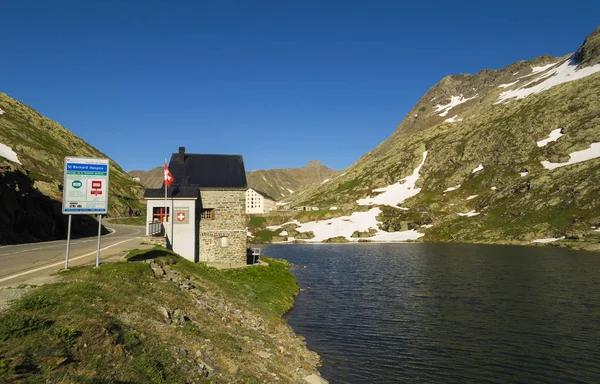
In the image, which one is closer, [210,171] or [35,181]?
[210,171]

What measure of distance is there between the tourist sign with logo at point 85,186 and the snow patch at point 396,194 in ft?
526

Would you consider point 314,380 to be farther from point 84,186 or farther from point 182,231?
point 182,231

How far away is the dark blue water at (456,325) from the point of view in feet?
71.0

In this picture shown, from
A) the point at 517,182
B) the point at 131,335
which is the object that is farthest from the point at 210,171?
the point at 517,182

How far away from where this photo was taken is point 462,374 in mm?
21062

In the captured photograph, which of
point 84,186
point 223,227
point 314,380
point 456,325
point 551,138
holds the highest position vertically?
point 551,138

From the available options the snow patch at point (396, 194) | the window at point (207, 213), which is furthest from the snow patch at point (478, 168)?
the window at point (207, 213)

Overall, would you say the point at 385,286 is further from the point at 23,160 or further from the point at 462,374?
the point at 23,160

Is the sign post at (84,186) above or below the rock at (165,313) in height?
above

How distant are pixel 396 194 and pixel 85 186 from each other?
582 ft

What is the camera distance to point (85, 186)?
A: 22.1m

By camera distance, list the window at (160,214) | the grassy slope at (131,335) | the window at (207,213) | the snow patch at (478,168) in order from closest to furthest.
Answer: the grassy slope at (131,335) < the window at (160,214) < the window at (207,213) < the snow patch at (478,168)

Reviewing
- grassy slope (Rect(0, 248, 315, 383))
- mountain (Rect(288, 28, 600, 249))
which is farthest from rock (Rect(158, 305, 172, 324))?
mountain (Rect(288, 28, 600, 249))

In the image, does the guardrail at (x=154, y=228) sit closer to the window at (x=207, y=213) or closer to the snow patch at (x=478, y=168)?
the window at (x=207, y=213)
